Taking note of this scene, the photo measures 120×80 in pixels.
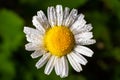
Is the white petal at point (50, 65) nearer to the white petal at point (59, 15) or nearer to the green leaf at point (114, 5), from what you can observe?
the white petal at point (59, 15)

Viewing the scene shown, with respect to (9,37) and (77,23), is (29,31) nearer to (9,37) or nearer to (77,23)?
(77,23)

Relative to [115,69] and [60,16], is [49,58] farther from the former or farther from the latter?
[115,69]

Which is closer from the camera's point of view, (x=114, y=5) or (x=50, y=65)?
(x=50, y=65)

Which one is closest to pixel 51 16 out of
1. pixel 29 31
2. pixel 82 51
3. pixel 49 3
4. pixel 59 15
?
pixel 59 15

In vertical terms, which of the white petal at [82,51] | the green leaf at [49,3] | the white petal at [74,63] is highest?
the green leaf at [49,3]

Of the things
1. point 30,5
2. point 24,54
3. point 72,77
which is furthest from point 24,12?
point 72,77

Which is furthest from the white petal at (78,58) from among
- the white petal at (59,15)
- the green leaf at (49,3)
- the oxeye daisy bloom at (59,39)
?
the green leaf at (49,3)
